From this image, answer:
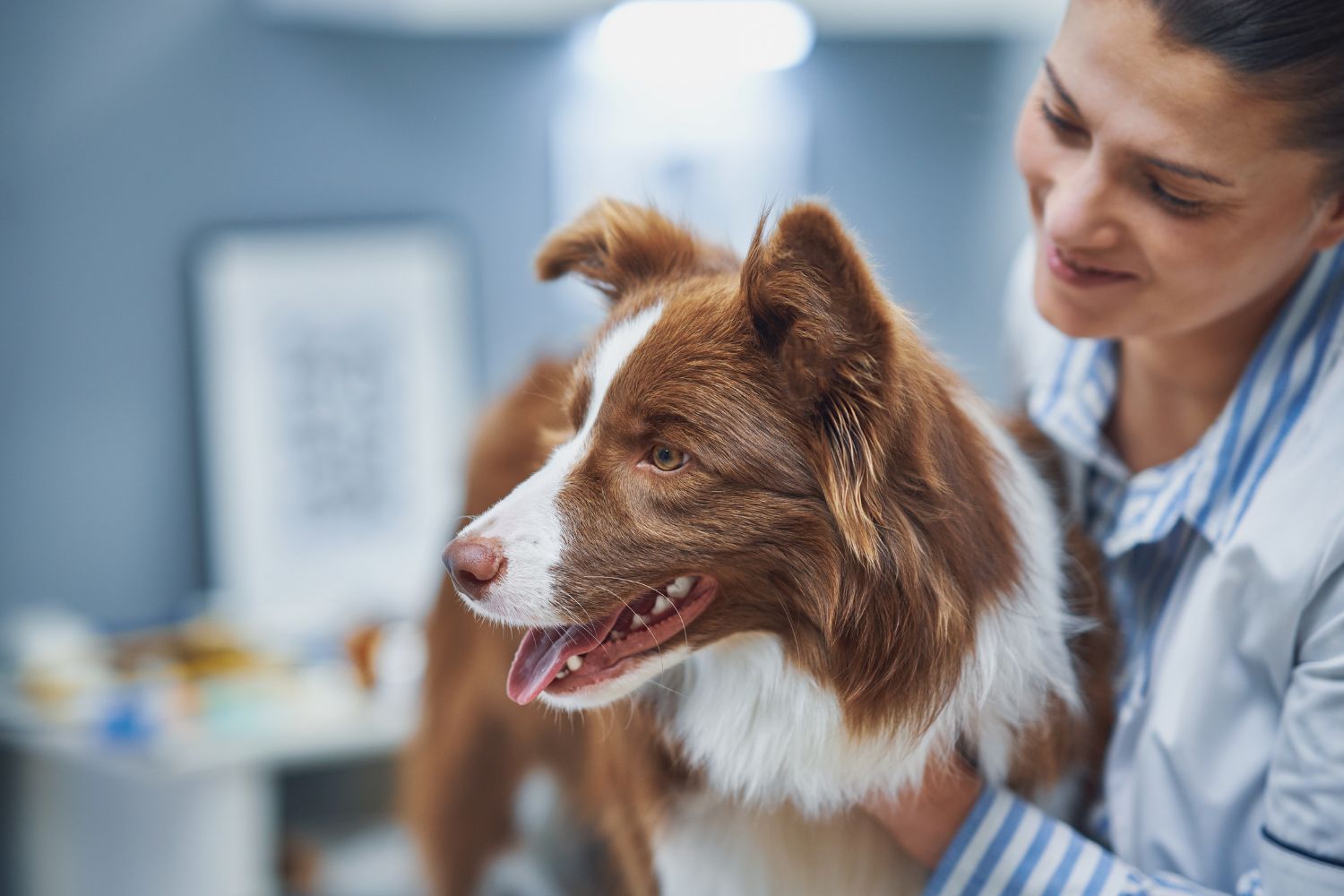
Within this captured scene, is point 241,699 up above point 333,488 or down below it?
below

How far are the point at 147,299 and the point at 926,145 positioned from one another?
284cm

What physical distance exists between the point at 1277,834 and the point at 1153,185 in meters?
0.63

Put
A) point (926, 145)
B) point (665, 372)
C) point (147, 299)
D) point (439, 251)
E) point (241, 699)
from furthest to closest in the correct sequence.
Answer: point (926, 145) → point (439, 251) → point (147, 299) → point (241, 699) → point (665, 372)

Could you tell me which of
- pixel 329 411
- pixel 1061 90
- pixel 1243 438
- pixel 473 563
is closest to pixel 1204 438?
pixel 1243 438

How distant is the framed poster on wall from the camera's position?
361cm

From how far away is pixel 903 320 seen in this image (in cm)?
118

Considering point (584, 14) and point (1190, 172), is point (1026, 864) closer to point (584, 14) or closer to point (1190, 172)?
point (1190, 172)

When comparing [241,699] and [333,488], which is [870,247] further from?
[333,488]

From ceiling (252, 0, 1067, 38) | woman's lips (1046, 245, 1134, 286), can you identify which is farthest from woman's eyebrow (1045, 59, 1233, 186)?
ceiling (252, 0, 1067, 38)

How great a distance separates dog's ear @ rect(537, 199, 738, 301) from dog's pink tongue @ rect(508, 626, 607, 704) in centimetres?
41

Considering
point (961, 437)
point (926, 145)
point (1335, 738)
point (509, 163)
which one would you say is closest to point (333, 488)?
point (509, 163)

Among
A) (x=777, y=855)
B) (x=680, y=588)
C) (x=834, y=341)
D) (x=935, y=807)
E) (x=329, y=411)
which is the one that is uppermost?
(x=834, y=341)

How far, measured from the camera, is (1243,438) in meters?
1.27

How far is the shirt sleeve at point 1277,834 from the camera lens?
42.7 inches
